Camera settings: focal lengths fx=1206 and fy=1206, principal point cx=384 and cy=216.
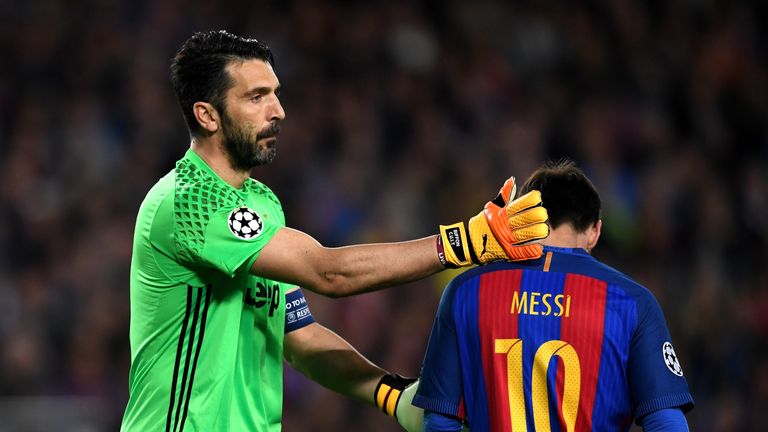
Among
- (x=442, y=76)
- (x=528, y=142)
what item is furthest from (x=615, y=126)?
(x=442, y=76)

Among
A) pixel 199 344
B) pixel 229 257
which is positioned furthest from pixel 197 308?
pixel 229 257

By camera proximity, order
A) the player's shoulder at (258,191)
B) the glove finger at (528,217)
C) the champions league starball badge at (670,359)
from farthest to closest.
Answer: the player's shoulder at (258,191) < the champions league starball badge at (670,359) < the glove finger at (528,217)

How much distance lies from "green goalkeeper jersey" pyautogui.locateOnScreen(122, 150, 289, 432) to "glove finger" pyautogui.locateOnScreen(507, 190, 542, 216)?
2.61ft

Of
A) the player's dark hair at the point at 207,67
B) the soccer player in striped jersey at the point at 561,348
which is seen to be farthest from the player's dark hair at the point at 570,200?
the player's dark hair at the point at 207,67

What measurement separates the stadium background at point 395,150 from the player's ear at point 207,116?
4912 millimetres

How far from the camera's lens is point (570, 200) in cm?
415

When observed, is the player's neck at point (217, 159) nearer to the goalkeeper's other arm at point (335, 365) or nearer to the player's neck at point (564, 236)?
the goalkeeper's other arm at point (335, 365)

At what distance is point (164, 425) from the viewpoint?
13.6 ft

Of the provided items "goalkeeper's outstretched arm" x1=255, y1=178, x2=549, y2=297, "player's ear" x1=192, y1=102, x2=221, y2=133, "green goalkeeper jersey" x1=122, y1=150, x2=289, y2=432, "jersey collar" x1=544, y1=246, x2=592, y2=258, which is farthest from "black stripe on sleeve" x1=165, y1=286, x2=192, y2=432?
"jersey collar" x1=544, y1=246, x2=592, y2=258

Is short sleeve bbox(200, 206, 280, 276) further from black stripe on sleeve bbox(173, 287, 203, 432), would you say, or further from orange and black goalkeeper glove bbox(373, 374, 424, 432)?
orange and black goalkeeper glove bbox(373, 374, 424, 432)

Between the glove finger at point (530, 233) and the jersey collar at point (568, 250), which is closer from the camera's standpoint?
the glove finger at point (530, 233)

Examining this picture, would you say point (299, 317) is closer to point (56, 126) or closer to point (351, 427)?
point (351, 427)

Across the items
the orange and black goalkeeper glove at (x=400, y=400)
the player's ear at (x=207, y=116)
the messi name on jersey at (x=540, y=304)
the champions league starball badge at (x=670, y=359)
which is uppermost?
the player's ear at (x=207, y=116)

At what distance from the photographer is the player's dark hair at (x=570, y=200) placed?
4.15m
